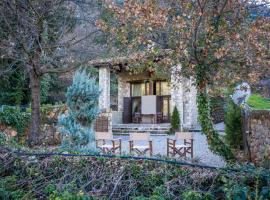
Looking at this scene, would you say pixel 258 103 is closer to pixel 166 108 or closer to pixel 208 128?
pixel 166 108

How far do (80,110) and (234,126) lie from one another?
410cm

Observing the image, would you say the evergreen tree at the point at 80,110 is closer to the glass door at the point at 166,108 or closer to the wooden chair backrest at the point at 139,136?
the wooden chair backrest at the point at 139,136

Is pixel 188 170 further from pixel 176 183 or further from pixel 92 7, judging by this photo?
pixel 92 7

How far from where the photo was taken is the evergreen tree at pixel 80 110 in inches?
353

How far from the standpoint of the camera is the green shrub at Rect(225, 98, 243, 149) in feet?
31.3

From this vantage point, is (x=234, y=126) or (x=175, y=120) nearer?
(x=234, y=126)

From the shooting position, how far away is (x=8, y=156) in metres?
5.21

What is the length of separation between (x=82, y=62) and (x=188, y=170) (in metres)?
7.90

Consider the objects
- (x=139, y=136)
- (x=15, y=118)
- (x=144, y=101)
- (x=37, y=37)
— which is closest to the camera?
(x=37, y=37)

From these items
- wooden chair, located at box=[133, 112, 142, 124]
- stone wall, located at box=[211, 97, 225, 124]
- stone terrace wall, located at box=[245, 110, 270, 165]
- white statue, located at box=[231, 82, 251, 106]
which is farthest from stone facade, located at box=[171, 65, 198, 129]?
stone terrace wall, located at box=[245, 110, 270, 165]

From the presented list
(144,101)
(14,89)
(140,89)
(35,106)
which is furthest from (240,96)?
(14,89)

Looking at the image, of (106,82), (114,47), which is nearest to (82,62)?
(114,47)

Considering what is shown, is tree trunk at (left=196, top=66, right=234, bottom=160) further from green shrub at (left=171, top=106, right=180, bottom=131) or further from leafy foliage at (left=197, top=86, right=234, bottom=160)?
green shrub at (left=171, top=106, right=180, bottom=131)

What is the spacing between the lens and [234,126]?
9.71 metres
